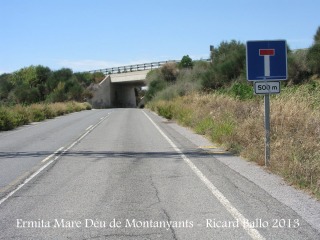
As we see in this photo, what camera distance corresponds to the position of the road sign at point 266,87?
10594 millimetres

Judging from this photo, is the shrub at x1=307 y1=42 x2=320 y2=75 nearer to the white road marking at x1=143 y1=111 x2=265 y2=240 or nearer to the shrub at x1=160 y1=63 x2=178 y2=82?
the white road marking at x1=143 y1=111 x2=265 y2=240

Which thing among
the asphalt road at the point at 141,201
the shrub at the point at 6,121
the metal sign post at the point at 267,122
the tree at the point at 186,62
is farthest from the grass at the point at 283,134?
the tree at the point at 186,62

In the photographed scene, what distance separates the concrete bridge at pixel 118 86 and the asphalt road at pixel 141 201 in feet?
243

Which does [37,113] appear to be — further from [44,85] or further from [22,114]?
[44,85]

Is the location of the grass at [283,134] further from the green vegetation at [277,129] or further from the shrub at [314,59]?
the shrub at [314,59]

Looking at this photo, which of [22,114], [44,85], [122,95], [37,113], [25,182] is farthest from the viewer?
[122,95]

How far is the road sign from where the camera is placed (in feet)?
34.8

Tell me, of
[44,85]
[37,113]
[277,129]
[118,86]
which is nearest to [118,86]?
[118,86]

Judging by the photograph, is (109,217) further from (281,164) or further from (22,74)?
(22,74)

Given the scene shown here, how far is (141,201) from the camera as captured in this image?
7875mm

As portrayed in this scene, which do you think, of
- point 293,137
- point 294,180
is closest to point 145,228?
point 294,180

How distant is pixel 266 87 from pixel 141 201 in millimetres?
4426

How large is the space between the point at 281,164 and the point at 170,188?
107 inches

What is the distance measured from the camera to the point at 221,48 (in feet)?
201
